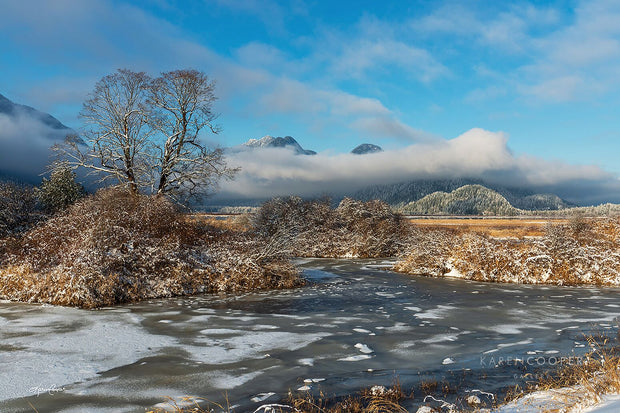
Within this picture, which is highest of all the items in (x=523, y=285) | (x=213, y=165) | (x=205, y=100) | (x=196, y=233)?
(x=205, y=100)

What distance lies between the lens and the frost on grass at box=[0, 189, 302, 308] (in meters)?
14.4

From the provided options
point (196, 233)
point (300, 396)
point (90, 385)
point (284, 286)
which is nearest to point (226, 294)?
point (284, 286)

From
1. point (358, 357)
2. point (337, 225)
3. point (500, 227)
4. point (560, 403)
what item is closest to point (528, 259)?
point (358, 357)

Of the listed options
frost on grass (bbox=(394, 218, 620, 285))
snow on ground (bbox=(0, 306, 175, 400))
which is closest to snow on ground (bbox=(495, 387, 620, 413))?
snow on ground (bbox=(0, 306, 175, 400))

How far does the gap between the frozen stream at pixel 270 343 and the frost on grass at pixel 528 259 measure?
4.07 meters

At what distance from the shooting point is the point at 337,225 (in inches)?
Result: 1432

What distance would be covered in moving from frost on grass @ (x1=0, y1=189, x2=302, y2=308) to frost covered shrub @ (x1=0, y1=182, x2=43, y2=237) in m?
5.11

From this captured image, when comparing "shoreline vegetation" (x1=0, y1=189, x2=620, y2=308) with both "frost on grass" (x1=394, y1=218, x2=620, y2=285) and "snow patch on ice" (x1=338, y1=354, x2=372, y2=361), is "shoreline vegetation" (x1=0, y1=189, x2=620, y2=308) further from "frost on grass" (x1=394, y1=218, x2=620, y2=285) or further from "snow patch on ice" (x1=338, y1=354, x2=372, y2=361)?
"snow patch on ice" (x1=338, y1=354, x2=372, y2=361)

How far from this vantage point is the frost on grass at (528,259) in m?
20.3

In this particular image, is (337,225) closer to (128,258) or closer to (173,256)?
(173,256)

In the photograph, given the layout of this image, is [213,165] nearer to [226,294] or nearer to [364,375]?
[226,294]

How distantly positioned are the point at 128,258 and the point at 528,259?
19197 mm

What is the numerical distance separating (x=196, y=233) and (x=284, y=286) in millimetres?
5327

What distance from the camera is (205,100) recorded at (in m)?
24.1
